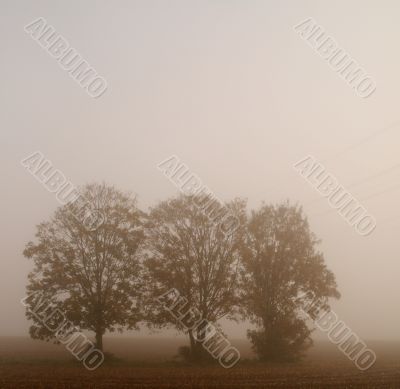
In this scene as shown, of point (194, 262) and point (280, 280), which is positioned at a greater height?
point (194, 262)

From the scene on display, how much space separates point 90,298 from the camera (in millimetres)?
41375

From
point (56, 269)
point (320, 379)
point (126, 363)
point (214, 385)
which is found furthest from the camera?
point (56, 269)

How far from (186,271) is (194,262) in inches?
46.6

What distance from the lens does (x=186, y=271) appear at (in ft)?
144

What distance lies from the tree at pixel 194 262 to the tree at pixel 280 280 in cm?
195

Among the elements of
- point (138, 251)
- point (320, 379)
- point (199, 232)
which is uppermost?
point (138, 251)

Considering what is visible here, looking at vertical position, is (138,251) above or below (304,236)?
above

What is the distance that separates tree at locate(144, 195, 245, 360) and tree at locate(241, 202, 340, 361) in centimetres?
195

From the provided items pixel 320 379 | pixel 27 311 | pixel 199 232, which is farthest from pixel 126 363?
pixel 320 379

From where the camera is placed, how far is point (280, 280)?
45.2 meters

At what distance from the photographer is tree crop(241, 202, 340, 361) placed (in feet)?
139

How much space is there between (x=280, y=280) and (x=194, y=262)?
28.9ft

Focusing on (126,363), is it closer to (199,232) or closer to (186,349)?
(186,349)

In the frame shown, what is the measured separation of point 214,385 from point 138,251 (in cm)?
2194
